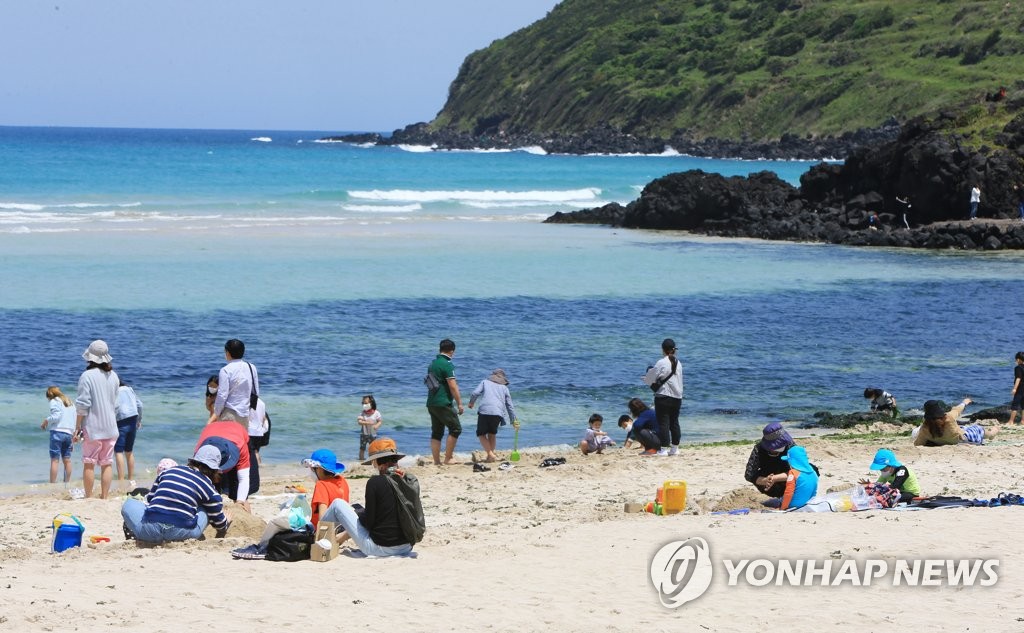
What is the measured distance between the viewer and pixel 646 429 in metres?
15.8

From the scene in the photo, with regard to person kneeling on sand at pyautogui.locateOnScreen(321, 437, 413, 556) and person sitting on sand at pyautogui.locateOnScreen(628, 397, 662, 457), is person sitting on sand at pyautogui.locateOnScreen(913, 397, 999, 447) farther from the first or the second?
person kneeling on sand at pyautogui.locateOnScreen(321, 437, 413, 556)

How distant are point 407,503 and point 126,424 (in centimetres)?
493

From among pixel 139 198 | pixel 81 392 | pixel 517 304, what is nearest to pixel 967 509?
pixel 81 392

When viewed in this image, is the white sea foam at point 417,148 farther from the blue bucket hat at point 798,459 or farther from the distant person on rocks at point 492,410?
the blue bucket hat at point 798,459

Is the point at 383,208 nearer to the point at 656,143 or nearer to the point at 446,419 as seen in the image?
the point at 446,419

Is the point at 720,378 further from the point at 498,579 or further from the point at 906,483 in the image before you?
the point at 498,579

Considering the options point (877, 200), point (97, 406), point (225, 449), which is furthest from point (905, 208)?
point (225, 449)

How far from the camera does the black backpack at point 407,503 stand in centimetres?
997

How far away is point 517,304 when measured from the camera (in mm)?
30844

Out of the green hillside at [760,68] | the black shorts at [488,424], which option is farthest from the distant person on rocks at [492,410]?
the green hillside at [760,68]

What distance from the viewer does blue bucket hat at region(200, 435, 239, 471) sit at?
35.8 ft

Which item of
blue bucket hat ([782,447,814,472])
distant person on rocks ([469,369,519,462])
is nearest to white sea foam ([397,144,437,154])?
distant person on rocks ([469,369,519,462])

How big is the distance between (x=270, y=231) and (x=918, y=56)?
99.8m

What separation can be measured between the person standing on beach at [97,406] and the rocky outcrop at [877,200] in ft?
129
